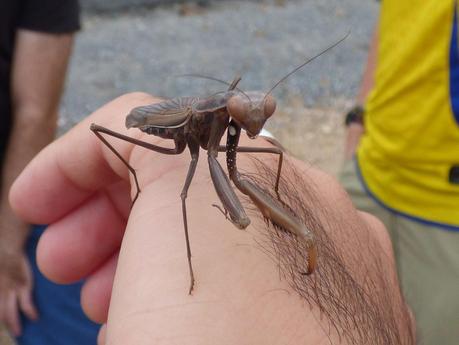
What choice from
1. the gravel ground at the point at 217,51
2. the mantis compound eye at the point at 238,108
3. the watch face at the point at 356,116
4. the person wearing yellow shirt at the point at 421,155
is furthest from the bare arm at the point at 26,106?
the gravel ground at the point at 217,51

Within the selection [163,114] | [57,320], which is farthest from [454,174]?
[57,320]

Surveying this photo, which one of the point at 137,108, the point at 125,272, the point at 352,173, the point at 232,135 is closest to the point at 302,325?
the point at 125,272

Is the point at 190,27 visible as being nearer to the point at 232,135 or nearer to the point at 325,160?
the point at 325,160

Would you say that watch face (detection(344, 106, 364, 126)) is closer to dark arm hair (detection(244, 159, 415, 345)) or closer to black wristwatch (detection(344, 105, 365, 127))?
black wristwatch (detection(344, 105, 365, 127))

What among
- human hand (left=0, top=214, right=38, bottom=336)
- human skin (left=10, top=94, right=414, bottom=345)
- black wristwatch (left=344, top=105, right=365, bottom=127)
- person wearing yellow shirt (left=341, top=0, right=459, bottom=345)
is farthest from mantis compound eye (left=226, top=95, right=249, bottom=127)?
human hand (left=0, top=214, right=38, bottom=336)

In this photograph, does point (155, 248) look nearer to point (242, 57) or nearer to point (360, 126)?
point (360, 126)

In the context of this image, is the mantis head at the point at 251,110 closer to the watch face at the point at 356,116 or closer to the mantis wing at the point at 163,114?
the mantis wing at the point at 163,114

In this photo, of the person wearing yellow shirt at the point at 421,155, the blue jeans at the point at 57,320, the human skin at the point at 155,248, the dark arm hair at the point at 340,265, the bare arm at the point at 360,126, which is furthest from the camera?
the bare arm at the point at 360,126
